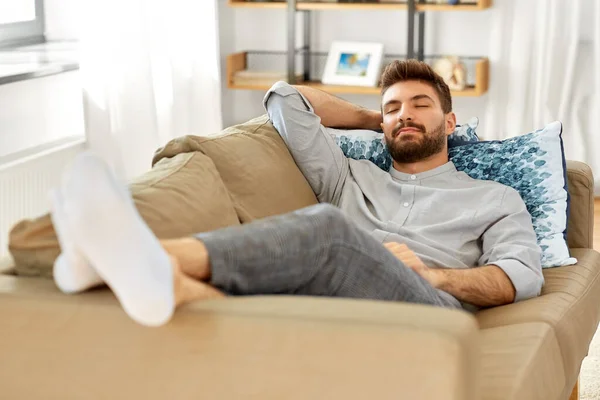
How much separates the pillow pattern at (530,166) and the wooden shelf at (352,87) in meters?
2.00

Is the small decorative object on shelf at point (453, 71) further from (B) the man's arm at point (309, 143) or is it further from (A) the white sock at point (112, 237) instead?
(A) the white sock at point (112, 237)

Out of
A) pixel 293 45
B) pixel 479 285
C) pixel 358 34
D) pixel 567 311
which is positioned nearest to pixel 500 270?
pixel 479 285

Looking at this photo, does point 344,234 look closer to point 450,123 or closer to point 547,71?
point 450,123

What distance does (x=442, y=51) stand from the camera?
16.0 feet

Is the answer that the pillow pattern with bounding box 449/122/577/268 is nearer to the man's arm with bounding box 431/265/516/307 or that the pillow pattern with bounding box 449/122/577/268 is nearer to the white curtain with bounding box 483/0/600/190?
the man's arm with bounding box 431/265/516/307

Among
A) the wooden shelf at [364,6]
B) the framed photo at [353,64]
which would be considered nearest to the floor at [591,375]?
the wooden shelf at [364,6]

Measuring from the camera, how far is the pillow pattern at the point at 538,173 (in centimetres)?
242

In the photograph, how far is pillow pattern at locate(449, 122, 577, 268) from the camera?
7.95ft

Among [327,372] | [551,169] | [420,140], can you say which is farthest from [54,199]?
[551,169]

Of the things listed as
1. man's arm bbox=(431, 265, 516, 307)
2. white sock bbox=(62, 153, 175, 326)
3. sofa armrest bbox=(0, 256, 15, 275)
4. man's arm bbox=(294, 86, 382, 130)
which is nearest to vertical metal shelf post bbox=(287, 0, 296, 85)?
man's arm bbox=(294, 86, 382, 130)

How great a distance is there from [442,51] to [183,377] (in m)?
3.66

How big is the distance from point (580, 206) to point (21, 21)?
2.39m

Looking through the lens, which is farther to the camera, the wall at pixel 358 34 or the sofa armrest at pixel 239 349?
the wall at pixel 358 34

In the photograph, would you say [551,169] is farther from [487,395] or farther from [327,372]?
[327,372]
